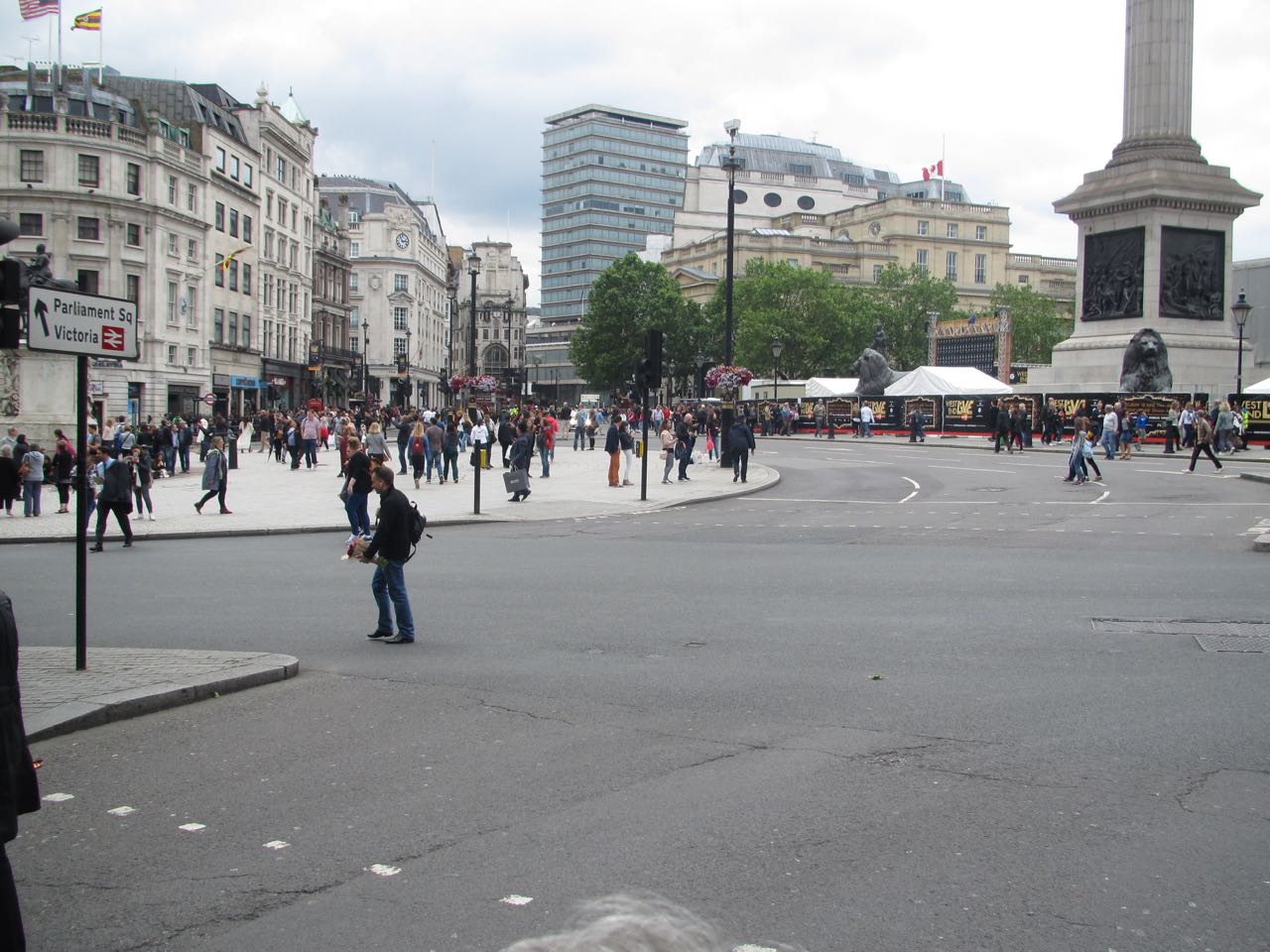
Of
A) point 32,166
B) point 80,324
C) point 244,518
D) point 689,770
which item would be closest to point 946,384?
point 244,518

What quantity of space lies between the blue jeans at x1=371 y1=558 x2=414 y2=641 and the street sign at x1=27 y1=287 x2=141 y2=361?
8.79 feet

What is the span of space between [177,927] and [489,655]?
483 centimetres

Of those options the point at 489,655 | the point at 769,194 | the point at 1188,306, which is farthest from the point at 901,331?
the point at 489,655

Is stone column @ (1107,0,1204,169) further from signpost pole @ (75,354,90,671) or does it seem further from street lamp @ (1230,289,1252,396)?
signpost pole @ (75,354,90,671)

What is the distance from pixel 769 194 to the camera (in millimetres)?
129000

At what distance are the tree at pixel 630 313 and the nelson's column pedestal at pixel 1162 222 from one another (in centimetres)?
6176

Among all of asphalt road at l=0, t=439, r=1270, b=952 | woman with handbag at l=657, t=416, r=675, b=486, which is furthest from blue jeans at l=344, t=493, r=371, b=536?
woman with handbag at l=657, t=416, r=675, b=486

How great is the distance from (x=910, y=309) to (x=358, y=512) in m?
81.1

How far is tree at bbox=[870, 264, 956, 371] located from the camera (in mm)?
91500

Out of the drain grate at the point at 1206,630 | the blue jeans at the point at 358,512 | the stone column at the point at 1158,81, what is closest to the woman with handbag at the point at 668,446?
the blue jeans at the point at 358,512

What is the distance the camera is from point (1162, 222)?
39875 millimetres

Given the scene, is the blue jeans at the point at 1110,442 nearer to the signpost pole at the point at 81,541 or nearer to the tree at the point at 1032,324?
the signpost pole at the point at 81,541

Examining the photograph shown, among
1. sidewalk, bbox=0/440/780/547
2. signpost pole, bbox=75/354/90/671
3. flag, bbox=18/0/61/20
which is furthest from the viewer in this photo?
flag, bbox=18/0/61/20

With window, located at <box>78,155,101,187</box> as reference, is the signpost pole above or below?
below
